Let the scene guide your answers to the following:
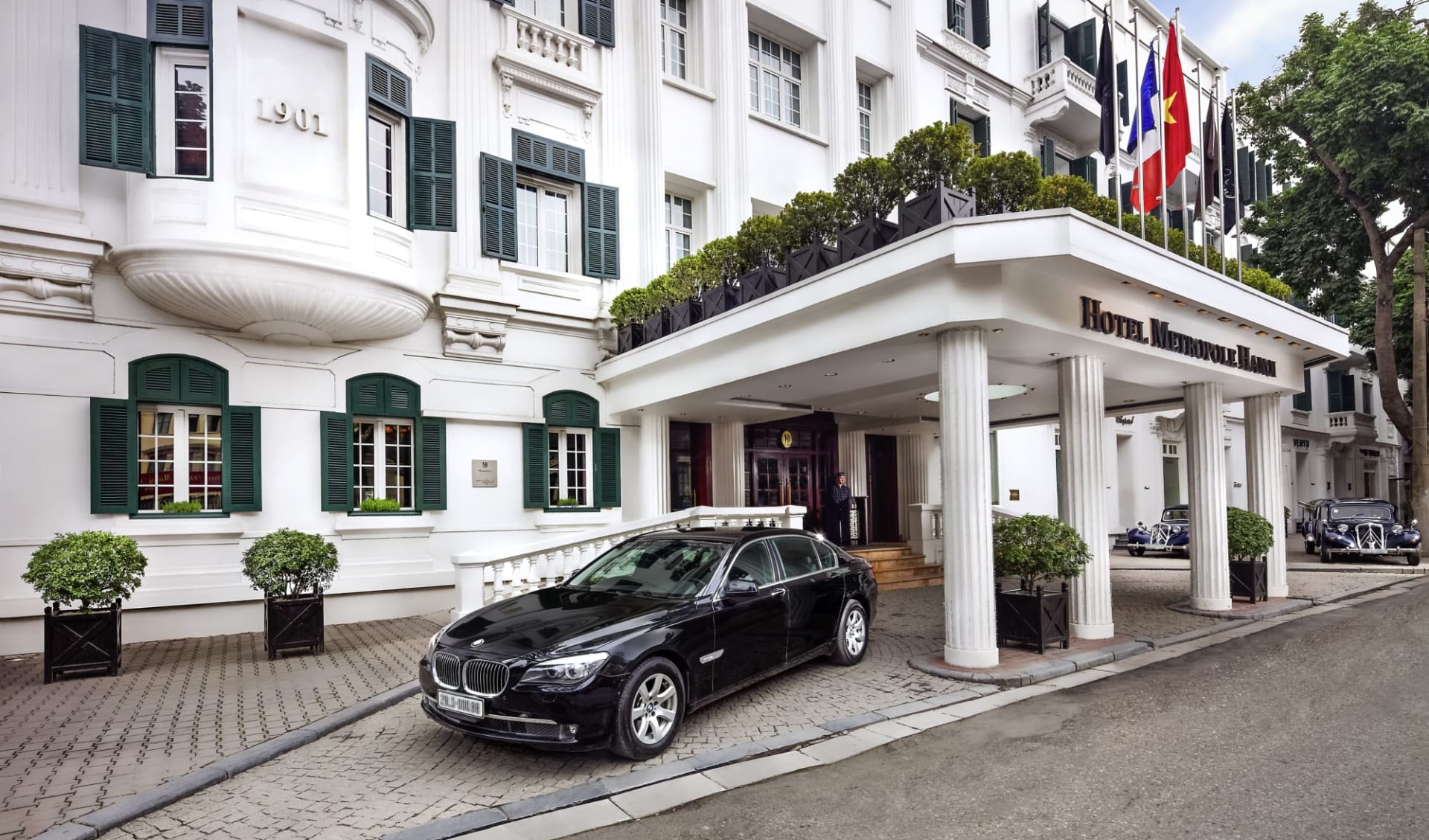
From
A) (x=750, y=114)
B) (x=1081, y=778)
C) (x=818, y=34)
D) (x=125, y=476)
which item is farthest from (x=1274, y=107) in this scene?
(x=125, y=476)

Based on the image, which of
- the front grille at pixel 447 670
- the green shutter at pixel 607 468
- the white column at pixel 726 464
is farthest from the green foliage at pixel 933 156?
the front grille at pixel 447 670

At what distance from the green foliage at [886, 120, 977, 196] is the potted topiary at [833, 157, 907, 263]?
0.44 ft

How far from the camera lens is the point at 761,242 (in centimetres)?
1169

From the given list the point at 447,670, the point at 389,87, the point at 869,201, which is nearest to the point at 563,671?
the point at 447,670

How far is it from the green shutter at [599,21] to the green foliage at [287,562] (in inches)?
406

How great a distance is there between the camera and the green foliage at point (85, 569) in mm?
7859

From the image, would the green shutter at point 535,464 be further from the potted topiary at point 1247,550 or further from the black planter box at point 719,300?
the potted topiary at point 1247,550

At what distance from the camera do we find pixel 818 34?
18.1 m

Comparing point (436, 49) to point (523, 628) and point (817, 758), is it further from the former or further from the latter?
point (817, 758)

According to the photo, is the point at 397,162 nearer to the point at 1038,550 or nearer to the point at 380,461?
the point at 380,461

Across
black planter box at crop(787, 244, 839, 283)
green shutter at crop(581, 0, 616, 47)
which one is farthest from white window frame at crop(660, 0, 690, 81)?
black planter box at crop(787, 244, 839, 283)

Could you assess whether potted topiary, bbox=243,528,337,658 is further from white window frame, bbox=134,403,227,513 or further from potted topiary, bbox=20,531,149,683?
white window frame, bbox=134,403,227,513

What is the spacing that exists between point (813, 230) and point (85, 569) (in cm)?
936

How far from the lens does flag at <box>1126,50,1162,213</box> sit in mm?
10719
